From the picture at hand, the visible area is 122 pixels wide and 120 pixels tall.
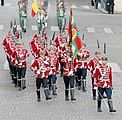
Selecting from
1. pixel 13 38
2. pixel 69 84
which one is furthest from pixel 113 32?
pixel 69 84

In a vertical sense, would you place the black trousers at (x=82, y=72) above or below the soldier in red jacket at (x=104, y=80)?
below

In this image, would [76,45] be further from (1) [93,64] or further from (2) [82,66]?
(2) [82,66]

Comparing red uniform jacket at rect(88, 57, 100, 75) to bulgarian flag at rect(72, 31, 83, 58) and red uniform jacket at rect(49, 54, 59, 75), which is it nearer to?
bulgarian flag at rect(72, 31, 83, 58)

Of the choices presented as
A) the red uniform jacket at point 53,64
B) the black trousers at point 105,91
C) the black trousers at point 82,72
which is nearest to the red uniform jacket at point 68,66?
the red uniform jacket at point 53,64

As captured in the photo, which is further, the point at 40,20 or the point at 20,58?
the point at 40,20

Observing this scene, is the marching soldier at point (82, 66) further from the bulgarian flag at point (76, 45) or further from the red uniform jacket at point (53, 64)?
the bulgarian flag at point (76, 45)

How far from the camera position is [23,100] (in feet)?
53.6

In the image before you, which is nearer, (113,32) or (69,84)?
(69,84)

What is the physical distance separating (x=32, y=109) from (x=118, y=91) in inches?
148

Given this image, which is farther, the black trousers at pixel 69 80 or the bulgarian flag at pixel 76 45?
the black trousers at pixel 69 80

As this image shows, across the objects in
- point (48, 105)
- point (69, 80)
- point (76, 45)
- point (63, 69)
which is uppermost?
point (76, 45)

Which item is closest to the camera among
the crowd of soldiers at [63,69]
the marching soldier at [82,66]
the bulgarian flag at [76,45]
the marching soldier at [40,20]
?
the crowd of soldiers at [63,69]

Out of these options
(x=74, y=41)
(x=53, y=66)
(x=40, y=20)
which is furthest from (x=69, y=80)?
(x=40, y=20)

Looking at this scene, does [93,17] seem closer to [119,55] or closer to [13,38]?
[119,55]
